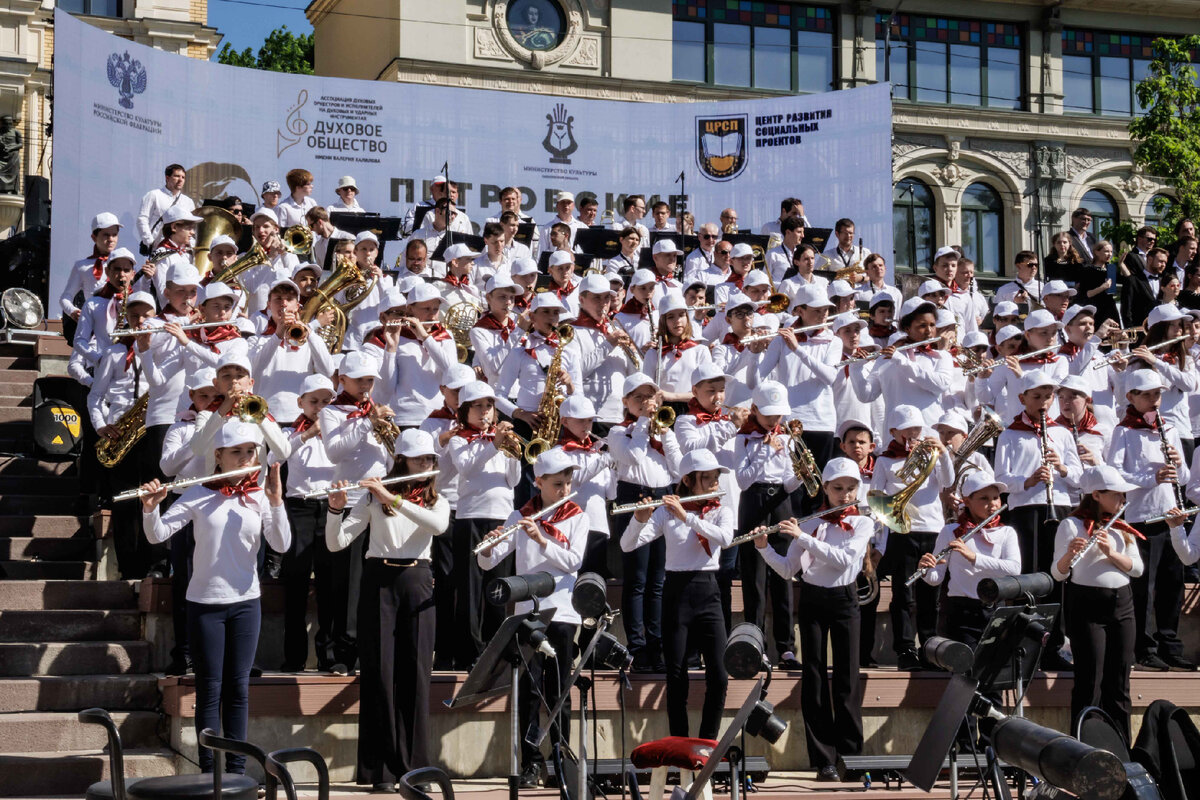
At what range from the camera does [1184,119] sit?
28.6 meters

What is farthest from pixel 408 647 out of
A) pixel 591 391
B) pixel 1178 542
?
pixel 1178 542

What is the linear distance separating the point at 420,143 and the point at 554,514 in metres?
10.3

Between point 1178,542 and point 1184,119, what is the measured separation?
19282mm

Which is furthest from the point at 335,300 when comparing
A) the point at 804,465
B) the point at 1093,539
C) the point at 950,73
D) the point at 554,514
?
the point at 950,73

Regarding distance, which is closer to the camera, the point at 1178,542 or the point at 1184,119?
the point at 1178,542

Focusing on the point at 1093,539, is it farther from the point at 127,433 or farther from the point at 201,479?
the point at 127,433

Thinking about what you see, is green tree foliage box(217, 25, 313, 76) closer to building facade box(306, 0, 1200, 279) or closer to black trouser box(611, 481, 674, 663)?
building facade box(306, 0, 1200, 279)

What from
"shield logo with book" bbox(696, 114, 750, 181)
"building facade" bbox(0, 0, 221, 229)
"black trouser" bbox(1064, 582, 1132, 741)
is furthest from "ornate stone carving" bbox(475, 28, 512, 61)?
"black trouser" bbox(1064, 582, 1132, 741)

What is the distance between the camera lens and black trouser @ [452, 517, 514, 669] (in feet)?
34.3

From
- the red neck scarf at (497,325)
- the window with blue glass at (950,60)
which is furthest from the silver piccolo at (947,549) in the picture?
the window with blue glass at (950,60)

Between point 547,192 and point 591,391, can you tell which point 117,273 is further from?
point 547,192

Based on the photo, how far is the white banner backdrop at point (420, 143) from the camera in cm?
1702

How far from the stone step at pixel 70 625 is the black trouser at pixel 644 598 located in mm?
3428

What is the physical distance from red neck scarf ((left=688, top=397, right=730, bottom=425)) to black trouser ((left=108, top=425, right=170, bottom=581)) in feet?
12.6
